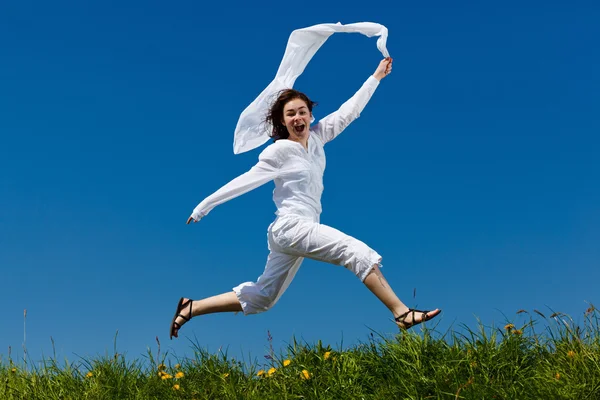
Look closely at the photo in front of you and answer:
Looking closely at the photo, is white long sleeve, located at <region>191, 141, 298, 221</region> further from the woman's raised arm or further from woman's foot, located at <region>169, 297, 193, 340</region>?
woman's foot, located at <region>169, 297, 193, 340</region>

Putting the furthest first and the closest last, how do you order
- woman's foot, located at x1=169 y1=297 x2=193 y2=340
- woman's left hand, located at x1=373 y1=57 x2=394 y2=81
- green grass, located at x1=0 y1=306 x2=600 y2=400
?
woman's left hand, located at x1=373 y1=57 x2=394 y2=81, woman's foot, located at x1=169 y1=297 x2=193 y2=340, green grass, located at x1=0 y1=306 x2=600 y2=400

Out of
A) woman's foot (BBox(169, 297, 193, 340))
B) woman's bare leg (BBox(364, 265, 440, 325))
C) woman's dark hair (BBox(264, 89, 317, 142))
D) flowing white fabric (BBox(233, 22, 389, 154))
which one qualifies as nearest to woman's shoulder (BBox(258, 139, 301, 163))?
woman's dark hair (BBox(264, 89, 317, 142))

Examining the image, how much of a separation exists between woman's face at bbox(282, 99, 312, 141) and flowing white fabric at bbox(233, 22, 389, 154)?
42cm

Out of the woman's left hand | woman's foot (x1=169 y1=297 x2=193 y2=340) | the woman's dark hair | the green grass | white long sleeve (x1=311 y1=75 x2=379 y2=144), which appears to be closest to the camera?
the green grass

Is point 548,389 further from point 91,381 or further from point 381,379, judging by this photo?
point 91,381

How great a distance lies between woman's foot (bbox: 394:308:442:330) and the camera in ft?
17.6

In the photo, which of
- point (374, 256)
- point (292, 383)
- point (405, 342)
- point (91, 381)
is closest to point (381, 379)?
point (405, 342)

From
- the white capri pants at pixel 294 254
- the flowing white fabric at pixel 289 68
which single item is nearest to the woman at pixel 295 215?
the white capri pants at pixel 294 254

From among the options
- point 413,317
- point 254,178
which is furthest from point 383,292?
point 254,178

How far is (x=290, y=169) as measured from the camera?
5.95 m

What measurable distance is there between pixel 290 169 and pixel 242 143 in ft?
3.10

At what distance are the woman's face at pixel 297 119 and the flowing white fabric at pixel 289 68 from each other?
16.7 inches

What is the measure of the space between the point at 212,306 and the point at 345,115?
7.32ft

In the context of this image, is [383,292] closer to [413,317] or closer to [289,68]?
[413,317]
